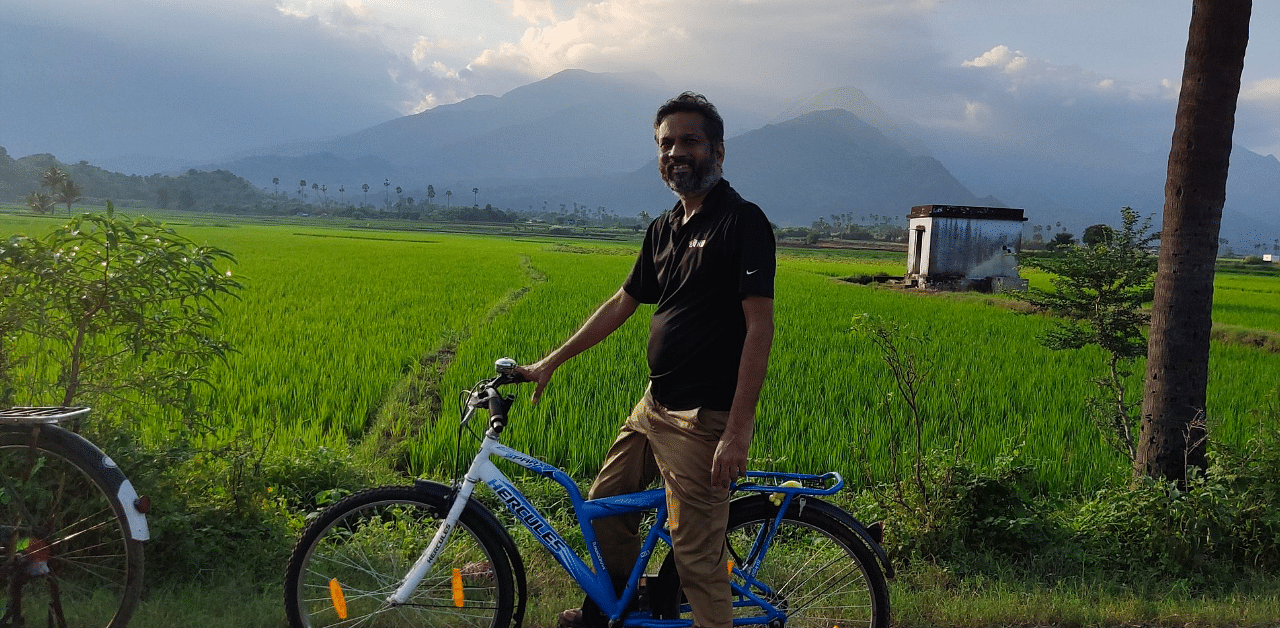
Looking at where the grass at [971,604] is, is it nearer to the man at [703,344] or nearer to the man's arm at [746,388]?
the man at [703,344]

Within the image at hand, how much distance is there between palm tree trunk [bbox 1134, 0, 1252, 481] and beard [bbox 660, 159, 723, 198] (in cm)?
298

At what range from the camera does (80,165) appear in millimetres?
29969

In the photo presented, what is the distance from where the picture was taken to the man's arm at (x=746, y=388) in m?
2.06

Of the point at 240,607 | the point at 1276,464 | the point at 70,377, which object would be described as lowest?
the point at 240,607

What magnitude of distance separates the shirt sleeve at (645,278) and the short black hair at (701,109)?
0.38 m

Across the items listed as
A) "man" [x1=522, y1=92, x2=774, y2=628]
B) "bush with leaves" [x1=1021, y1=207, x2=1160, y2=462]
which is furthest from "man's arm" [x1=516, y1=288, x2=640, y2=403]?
"bush with leaves" [x1=1021, y1=207, x2=1160, y2=462]

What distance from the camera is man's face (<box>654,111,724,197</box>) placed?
2.20m

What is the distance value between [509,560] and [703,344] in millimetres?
893

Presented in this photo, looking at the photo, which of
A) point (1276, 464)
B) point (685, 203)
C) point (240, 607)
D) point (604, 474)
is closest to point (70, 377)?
point (240, 607)

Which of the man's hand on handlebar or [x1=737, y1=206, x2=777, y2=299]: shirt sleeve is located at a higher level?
[x1=737, y1=206, x2=777, y2=299]: shirt sleeve

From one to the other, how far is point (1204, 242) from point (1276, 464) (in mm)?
1129

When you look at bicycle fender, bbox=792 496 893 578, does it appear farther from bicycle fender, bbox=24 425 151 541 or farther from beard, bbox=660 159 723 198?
bicycle fender, bbox=24 425 151 541

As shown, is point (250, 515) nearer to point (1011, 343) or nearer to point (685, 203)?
point (685, 203)

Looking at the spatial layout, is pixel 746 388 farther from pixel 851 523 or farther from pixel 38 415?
pixel 38 415
